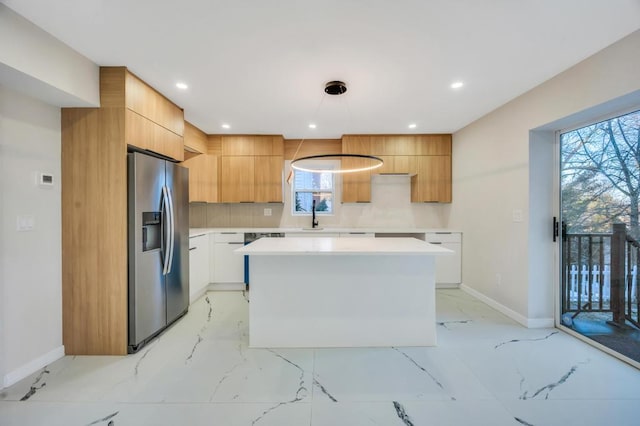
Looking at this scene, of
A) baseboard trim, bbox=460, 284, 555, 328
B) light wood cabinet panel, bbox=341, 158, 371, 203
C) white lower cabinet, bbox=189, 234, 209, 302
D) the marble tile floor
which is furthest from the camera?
light wood cabinet panel, bbox=341, 158, 371, 203

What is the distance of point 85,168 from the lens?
2.27 m

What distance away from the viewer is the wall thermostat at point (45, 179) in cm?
211

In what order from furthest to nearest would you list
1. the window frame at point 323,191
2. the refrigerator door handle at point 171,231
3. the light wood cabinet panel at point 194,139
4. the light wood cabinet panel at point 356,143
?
the window frame at point 323,191
the light wood cabinet panel at point 356,143
the light wood cabinet panel at point 194,139
the refrigerator door handle at point 171,231

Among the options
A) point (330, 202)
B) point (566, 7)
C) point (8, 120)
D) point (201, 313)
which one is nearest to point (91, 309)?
point (201, 313)

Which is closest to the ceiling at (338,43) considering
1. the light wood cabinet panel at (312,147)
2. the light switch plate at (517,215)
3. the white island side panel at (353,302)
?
the light switch plate at (517,215)

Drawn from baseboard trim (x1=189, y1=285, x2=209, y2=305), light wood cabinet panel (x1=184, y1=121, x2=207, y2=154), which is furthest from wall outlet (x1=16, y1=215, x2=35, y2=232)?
light wood cabinet panel (x1=184, y1=121, x2=207, y2=154)

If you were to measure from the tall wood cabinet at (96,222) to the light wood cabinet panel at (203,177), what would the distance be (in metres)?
1.84

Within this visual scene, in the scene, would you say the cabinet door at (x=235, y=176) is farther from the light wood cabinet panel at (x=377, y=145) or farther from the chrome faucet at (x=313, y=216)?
the light wood cabinet panel at (x=377, y=145)

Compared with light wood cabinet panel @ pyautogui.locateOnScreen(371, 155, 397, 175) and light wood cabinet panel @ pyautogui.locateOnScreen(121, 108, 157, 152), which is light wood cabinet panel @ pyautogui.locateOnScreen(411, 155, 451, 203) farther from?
light wood cabinet panel @ pyautogui.locateOnScreen(121, 108, 157, 152)

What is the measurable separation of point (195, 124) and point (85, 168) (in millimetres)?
1840

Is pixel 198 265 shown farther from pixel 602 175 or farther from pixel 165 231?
pixel 602 175

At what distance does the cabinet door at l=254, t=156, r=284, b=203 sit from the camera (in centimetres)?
440

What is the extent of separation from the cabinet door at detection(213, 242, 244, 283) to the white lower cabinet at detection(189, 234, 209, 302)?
0.46ft

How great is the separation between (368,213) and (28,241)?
4.14 metres
